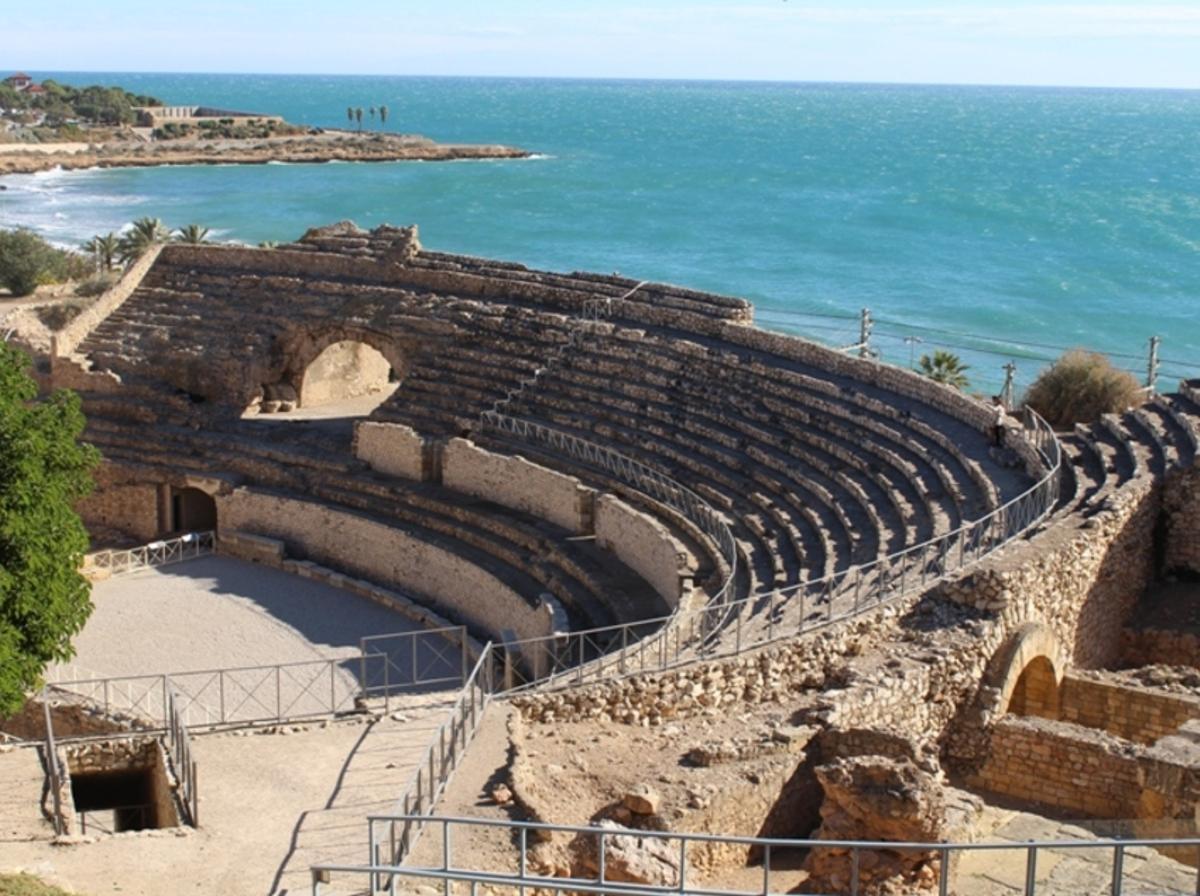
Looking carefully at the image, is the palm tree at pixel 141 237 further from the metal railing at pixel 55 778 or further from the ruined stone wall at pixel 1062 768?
the ruined stone wall at pixel 1062 768

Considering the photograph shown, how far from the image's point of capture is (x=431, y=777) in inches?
562

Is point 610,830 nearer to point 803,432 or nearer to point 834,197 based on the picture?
point 803,432

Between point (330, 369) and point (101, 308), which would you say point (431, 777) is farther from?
point (101, 308)

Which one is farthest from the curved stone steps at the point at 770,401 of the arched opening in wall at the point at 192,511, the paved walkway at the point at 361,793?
the paved walkway at the point at 361,793

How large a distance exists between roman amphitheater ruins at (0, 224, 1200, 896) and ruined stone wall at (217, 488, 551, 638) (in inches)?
3.0

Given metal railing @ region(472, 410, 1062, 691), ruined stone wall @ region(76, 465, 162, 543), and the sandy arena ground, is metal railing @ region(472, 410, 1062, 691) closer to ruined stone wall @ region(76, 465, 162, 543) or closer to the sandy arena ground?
the sandy arena ground

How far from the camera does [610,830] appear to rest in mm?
10922

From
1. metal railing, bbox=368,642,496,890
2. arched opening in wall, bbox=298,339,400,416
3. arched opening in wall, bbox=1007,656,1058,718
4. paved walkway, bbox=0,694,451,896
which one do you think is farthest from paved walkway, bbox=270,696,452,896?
arched opening in wall, bbox=298,339,400,416

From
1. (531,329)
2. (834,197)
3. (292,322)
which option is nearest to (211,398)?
(292,322)

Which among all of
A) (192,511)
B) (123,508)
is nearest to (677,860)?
(192,511)

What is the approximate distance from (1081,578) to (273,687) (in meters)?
12.3

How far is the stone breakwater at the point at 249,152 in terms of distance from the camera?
4572 inches

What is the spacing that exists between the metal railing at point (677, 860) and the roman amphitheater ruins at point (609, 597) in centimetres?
6

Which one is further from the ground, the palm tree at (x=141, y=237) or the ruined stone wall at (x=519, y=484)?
the palm tree at (x=141, y=237)
